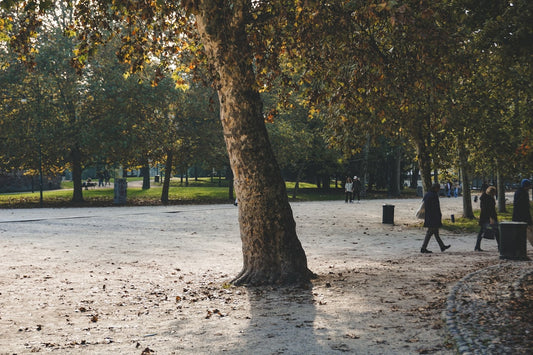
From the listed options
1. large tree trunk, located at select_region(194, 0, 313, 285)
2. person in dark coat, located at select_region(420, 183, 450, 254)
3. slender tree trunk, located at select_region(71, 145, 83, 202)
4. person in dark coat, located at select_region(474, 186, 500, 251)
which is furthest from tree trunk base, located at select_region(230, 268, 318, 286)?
slender tree trunk, located at select_region(71, 145, 83, 202)

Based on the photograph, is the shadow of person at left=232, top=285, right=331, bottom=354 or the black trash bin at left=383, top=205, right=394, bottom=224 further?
the black trash bin at left=383, top=205, right=394, bottom=224

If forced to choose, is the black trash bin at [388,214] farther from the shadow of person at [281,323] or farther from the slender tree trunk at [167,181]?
the slender tree trunk at [167,181]

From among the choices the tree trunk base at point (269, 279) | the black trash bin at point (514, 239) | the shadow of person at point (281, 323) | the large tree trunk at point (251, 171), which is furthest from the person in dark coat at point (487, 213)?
the shadow of person at point (281, 323)

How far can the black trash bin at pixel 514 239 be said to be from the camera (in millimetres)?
12195

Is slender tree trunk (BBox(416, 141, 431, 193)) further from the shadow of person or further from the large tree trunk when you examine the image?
the shadow of person

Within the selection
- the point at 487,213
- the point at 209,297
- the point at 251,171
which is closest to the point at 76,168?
the point at 487,213

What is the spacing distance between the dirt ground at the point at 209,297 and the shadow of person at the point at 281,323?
0.05ft

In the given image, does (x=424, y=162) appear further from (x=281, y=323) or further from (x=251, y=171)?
(x=281, y=323)

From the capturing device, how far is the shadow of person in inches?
231

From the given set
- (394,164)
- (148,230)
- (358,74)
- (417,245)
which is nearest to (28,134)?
(148,230)

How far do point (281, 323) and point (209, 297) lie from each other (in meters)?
2.34

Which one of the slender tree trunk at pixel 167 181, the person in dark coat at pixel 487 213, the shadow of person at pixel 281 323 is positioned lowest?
the shadow of person at pixel 281 323

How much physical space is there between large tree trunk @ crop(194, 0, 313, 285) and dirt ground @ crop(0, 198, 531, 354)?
0.56 metres

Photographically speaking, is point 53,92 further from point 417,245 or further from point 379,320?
point 379,320
